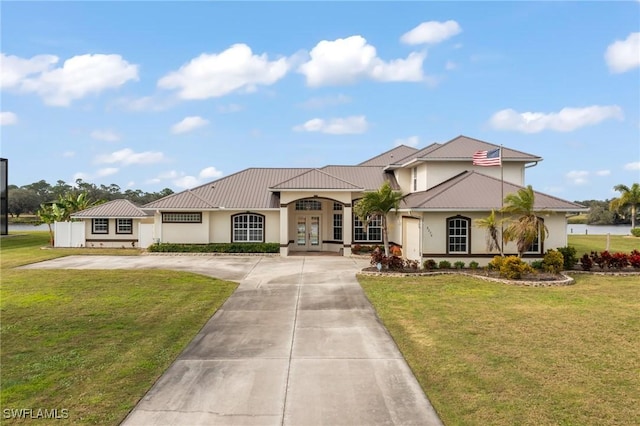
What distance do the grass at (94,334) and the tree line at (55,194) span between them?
2302 inches

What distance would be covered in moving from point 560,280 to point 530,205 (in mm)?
3327

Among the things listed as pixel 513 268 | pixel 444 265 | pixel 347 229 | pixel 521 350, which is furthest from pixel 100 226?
pixel 521 350

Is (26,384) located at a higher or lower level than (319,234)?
lower

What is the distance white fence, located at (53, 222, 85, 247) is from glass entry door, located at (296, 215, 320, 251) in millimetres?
16445

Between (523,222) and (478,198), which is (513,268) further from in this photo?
(478,198)

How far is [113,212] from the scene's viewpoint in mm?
31531

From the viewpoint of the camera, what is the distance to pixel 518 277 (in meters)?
17.6

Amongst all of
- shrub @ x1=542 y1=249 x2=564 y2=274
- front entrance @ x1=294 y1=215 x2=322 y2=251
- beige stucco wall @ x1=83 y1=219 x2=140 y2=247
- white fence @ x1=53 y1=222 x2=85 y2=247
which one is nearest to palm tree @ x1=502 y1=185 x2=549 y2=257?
shrub @ x1=542 y1=249 x2=564 y2=274

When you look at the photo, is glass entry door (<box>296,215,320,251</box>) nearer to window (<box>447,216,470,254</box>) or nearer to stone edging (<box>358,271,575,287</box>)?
stone edging (<box>358,271,575,287</box>)

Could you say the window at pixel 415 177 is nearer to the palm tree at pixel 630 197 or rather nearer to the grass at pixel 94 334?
the grass at pixel 94 334

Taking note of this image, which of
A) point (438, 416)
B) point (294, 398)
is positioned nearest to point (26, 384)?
point (294, 398)

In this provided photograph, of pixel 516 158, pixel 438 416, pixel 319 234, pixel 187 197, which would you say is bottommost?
pixel 438 416

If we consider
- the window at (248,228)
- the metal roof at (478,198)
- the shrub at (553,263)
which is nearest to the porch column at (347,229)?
the window at (248,228)

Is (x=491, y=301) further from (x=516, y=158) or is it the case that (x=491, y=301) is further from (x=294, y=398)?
(x=516, y=158)
